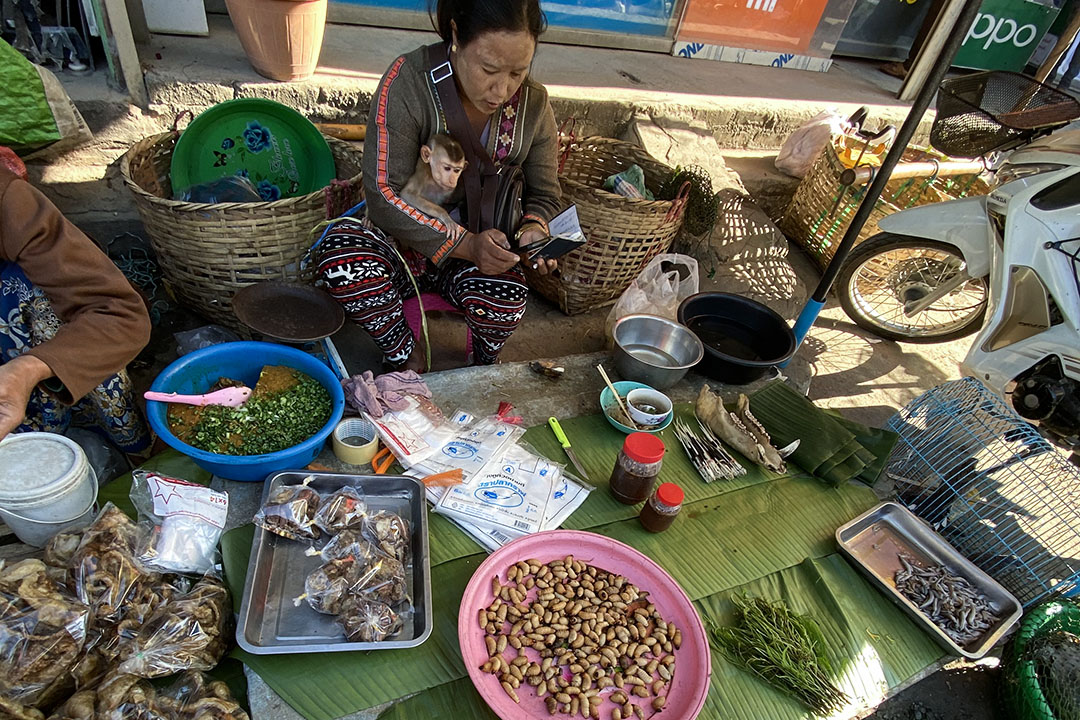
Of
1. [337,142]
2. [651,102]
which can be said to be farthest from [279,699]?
[651,102]

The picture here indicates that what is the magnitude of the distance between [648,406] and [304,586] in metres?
1.37

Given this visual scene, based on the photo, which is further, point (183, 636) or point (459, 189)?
point (459, 189)

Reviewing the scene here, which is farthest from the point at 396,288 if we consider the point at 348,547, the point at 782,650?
the point at 782,650

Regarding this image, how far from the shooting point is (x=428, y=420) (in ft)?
7.38

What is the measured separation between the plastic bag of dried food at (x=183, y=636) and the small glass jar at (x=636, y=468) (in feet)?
3.96

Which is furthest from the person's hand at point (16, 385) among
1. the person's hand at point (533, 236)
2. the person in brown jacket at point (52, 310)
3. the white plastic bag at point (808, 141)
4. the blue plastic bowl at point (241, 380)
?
the white plastic bag at point (808, 141)

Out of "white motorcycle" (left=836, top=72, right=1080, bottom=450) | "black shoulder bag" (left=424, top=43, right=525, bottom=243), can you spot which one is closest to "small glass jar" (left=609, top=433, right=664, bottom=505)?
"black shoulder bag" (left=424, top=43, right=525, bottom=243)

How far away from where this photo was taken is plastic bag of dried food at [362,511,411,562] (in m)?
1.75

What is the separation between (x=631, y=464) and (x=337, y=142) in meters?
2.17

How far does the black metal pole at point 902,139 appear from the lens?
2332 mm

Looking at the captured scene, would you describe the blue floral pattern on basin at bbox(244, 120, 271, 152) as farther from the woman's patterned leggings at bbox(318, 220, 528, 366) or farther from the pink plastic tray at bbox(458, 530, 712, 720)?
the pink plastic tray at bbox(458, 530, 712, 720)

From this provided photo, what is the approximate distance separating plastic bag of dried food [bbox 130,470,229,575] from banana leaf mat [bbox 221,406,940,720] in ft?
0.24

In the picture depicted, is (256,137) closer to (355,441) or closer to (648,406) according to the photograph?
(355,441)

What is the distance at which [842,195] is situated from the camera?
4188mm
